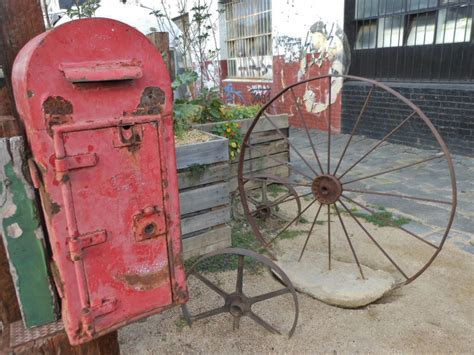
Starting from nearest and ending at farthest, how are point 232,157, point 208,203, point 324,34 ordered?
point 208,203 → point 232,157 → point 324,34

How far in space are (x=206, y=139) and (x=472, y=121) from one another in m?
4.48

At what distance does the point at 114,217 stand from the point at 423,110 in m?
6.35

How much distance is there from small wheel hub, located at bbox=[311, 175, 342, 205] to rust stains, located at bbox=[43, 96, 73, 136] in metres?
1.98

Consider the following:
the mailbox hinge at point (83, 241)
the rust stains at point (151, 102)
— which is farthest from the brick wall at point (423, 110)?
the mailbox hinge at point (83, 241)

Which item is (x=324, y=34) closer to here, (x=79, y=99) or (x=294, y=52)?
(x=294, y=52)

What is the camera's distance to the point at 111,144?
1.25 meters

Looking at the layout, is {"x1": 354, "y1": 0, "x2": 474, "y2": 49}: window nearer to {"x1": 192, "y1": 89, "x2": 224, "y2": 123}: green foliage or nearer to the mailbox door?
{"x1": 192, "y1": 89, "x2": 224, "y2": 123}: green foliage

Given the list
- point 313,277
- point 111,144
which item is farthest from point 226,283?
point 111,144

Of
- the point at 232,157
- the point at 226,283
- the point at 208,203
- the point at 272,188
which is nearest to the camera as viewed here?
the point at 226,283

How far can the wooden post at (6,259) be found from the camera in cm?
126

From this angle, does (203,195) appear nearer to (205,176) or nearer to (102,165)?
(205,176)

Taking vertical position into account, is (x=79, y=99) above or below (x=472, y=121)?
above

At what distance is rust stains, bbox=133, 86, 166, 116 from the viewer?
1.28 metres

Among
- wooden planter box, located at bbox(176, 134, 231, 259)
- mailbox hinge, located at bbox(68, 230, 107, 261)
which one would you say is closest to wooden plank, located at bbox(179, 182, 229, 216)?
wooden planter box, located at bbox(176, 134, 231, 259)
